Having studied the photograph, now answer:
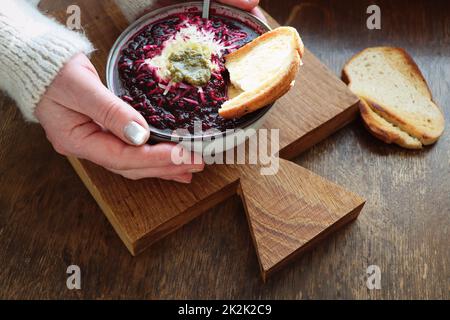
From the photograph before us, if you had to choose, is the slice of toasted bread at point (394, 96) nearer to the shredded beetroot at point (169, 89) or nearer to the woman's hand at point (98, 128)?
the shredded beetroot at point (169, 89)

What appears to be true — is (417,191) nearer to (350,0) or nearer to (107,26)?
(350,0)

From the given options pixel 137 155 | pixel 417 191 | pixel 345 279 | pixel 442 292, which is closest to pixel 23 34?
pixel 137 155

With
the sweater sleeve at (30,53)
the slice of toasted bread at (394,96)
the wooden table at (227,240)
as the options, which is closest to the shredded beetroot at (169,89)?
the sweater sleeve at (30,53)

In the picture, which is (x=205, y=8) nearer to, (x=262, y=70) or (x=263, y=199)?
(x=262, y=70)

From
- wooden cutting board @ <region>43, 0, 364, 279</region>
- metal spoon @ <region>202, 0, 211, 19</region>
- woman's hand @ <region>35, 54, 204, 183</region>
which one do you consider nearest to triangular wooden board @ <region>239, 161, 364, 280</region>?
wooden cutting board @ <region>43, 0, 364, 279</region>

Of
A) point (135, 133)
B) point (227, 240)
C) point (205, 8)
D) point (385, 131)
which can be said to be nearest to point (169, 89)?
point (135, 133)

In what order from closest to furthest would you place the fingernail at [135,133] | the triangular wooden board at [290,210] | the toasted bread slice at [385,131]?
the fingernail at [135,133], the triangular wooden board at [290,210], the toasted bread slice at [385,131]
